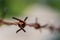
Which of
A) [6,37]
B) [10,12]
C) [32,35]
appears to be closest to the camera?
[6,37]

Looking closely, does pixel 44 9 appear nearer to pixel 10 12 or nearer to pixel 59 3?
pixel 59 3

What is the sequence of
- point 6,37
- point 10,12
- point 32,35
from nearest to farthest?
point 6,37 → point 32,35 → point 10,12

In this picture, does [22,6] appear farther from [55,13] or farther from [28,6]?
[55,13]

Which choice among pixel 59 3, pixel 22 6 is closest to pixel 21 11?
pixel 22 6

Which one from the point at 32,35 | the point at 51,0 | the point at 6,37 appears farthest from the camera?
the point at 51,0

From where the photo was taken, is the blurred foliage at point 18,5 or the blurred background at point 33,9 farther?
the blurred foliage at point 18,5

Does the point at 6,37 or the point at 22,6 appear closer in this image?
the point at 6,37

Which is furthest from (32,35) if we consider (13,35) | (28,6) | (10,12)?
(28,6)

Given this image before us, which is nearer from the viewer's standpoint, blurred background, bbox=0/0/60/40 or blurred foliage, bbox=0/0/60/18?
blurred background, bbox=0/0/60/40

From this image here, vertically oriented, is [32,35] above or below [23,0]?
below
